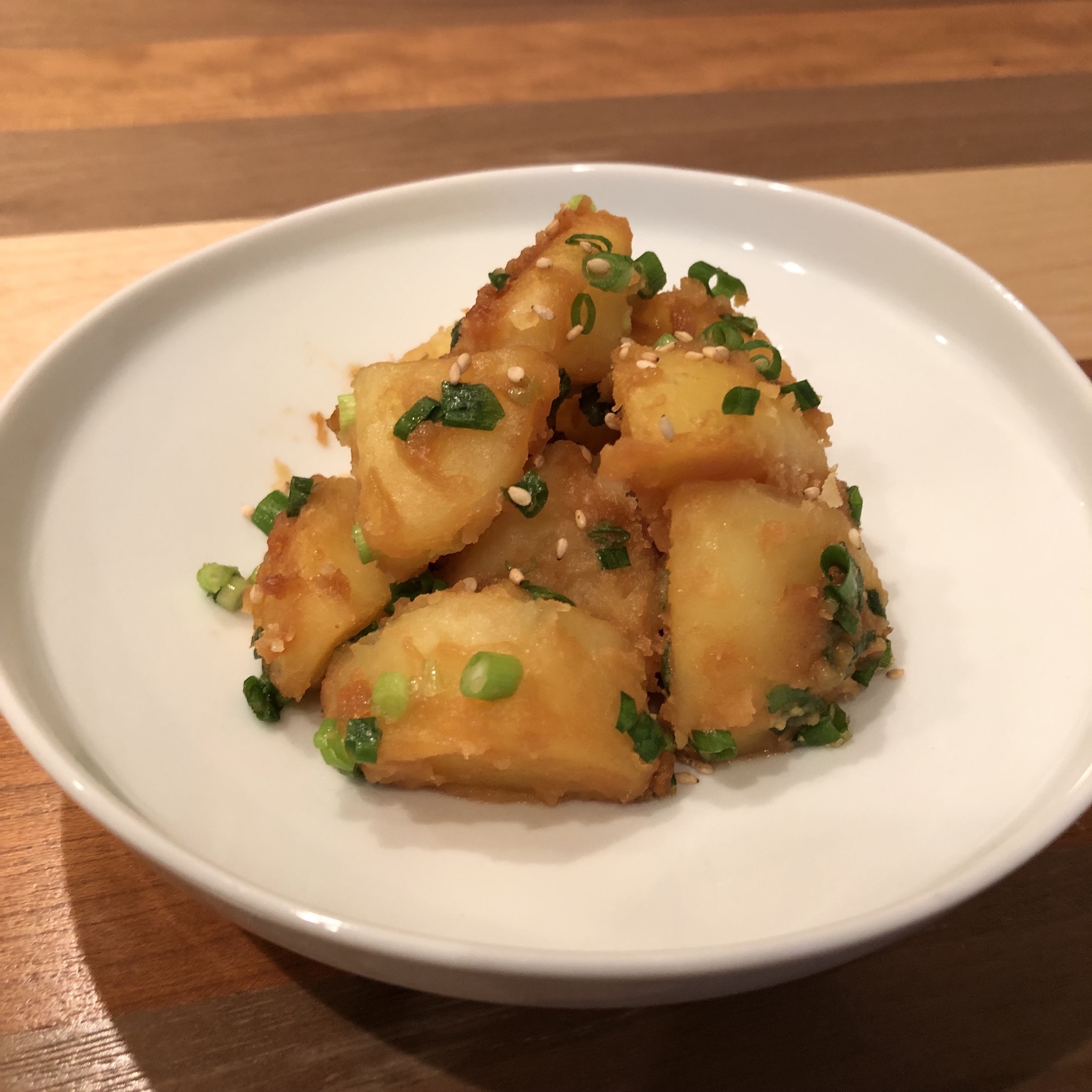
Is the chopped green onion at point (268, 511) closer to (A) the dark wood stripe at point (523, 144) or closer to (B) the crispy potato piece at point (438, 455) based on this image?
(B) the crispy potato piece at point (438, 455)

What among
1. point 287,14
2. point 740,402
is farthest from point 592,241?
point 287,14

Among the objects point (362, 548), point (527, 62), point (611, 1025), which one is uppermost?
point (527, 62)

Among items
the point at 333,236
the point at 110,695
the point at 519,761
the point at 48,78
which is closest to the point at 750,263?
the point at 333,236

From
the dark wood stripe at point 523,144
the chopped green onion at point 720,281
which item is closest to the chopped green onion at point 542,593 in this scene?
the chopped green onion at point 720,281

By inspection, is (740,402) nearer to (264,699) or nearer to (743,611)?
(743,611)

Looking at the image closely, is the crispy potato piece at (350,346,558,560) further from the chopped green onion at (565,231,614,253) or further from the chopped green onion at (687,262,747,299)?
the chopped green onion at (687,262,747,299)

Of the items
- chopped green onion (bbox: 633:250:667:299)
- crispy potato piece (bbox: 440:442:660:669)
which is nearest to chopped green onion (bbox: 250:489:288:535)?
crispy potato piece (bbox: 440:442:660:669)
